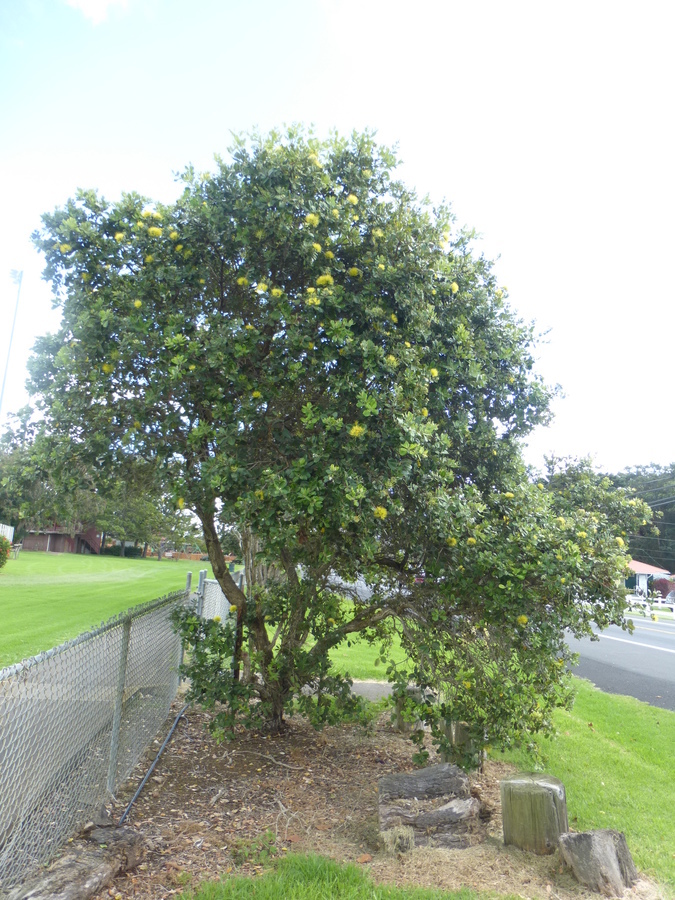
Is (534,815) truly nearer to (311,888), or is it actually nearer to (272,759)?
(311,888)

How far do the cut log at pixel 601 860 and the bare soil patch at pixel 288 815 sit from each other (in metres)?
0.07

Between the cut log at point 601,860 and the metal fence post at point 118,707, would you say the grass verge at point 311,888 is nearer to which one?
the cut log at point 601,860

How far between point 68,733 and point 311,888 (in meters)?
1.52

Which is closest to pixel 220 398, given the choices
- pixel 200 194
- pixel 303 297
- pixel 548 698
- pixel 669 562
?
pixel 303 297

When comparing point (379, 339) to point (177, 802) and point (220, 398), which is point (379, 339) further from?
point (177, 802)

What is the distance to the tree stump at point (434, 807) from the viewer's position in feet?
13.2

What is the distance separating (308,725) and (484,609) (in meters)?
2.74

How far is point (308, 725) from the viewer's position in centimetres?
644

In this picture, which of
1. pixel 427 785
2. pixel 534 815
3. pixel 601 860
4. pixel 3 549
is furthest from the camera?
pixel 3 549

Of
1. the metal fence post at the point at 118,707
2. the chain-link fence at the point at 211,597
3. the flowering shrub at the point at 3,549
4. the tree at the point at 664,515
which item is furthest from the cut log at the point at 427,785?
the tree at the point at 664,515

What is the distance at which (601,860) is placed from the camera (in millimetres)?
3562

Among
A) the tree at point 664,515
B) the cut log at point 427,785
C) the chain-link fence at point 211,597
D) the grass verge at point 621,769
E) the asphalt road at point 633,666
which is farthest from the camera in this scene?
the tree at point 664,515

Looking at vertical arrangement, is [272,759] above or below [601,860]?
below

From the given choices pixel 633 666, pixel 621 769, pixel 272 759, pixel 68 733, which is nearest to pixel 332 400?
pixel 68 733
